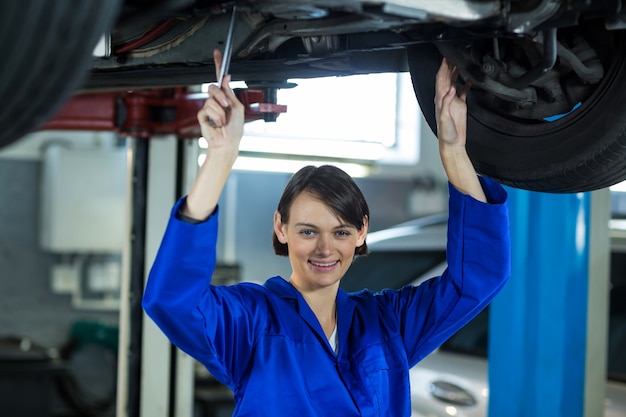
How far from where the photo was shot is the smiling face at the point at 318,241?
1854 millimetres

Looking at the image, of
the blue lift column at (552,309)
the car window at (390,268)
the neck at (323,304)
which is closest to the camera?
the neck at (323,304)

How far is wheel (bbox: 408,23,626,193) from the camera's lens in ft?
5.92

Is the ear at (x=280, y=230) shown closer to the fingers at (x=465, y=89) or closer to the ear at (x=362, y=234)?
the ear at (x=362, y=234)

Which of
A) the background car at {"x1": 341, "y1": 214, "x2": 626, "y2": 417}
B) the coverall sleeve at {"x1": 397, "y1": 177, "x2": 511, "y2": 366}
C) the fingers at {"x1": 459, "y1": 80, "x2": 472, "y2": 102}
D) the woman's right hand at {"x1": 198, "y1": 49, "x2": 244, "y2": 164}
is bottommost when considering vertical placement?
the background car at {"x1": 341, "y1": 214, "x2": 626, "y2": 417}

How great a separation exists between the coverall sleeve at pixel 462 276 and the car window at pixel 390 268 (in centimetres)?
162

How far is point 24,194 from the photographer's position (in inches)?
268

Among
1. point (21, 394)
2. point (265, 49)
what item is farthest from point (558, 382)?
point (21, 394)

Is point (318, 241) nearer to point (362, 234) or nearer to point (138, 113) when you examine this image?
point (362, 234)

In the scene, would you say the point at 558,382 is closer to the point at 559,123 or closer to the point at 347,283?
the point at 347,283

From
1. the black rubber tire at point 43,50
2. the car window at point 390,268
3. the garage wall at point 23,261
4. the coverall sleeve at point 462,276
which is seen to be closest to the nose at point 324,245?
the coverall sleeve at point 462,276

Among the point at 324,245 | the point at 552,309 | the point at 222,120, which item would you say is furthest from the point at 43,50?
the point at 552,309

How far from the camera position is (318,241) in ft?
6.08

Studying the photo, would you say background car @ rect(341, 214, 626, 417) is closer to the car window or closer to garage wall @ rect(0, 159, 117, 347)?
the car window

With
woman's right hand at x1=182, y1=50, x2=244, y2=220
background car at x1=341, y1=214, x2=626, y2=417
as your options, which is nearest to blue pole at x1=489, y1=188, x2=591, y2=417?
background car at x1=341, y1=214, x2=626, y2=417
